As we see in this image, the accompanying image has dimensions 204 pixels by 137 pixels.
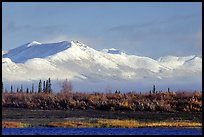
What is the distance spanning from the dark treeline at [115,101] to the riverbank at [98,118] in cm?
204

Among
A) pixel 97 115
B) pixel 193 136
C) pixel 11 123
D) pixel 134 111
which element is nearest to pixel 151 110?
pixel 134 111

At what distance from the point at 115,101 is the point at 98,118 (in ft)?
33.8

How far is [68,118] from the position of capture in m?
78.9

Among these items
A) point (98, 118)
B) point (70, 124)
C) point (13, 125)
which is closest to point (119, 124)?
point (70, 124)

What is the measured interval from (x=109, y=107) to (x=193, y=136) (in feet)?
116

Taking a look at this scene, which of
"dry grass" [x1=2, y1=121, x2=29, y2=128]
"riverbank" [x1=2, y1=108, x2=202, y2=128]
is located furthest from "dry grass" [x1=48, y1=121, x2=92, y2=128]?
"dry grass" [x1=2, y1=121, x2=29, y2=128]

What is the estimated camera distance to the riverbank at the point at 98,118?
7269 centimetres

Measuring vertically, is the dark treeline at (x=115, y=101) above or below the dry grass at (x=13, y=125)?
above

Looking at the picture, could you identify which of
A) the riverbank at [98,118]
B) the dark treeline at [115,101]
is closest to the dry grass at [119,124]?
the riverbank at [98,118]

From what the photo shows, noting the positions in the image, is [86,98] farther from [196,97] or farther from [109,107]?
[196,97]

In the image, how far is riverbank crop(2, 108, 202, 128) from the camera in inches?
2862

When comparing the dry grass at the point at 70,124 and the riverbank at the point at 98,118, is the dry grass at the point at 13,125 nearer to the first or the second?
the riverbank at the point at 98,118

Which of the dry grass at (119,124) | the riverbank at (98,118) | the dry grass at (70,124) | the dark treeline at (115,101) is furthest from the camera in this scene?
the dark treeline at (115,101)

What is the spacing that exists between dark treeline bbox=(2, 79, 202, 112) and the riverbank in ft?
6.69
